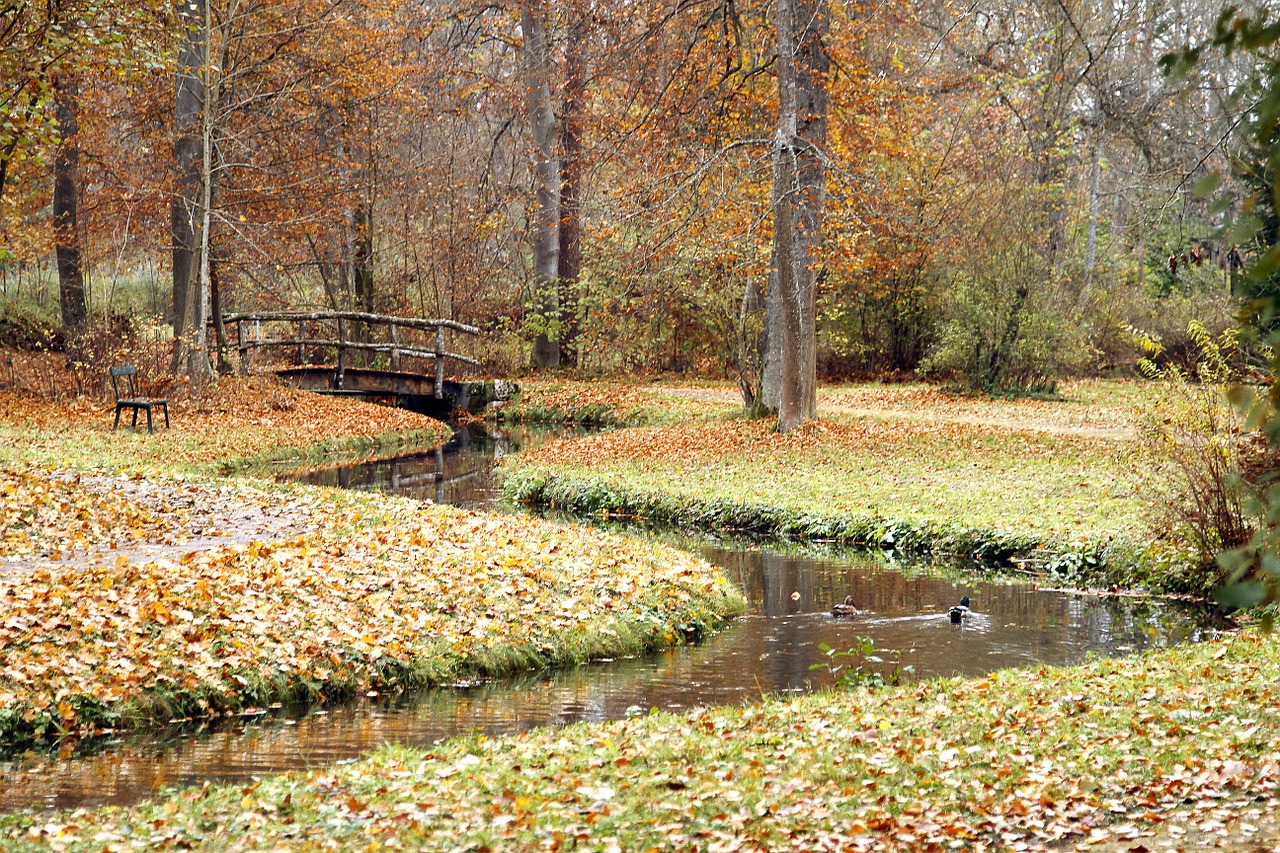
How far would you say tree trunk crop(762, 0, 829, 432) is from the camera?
720 inches

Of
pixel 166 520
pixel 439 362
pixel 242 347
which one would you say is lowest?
pixel 166 520

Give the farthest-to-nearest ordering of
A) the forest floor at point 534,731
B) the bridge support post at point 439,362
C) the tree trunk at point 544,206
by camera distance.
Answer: the tree trunk at point 544,206, the bridge support post at point 439,362, the forest floor at point 534,731

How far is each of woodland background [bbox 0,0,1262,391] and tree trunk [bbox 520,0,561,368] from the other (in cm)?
10

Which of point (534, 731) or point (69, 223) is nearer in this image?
point (534, 731)

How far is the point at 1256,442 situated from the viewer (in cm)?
999

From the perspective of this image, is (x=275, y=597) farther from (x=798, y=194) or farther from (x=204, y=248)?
(x=204, y=248)

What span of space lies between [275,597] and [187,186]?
56.5ft

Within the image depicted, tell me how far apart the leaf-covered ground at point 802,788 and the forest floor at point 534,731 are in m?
0.02

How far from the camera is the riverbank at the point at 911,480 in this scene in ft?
39.6

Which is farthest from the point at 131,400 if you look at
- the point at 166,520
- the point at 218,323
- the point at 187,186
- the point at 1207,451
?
the point at 1207,451

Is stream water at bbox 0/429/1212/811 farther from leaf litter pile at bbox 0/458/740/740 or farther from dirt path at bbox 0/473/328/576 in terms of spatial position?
dirt path at bbox 0/473/328/576

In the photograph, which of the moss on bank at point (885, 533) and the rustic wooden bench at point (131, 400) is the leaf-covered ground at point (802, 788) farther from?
the rustic wooden bench at point (131, 400)

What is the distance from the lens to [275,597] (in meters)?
8.98

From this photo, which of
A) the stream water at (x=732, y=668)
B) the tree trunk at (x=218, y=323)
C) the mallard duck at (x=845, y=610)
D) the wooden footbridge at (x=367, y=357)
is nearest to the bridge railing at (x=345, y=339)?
the wooden footbridge at (x=367, y=357)
